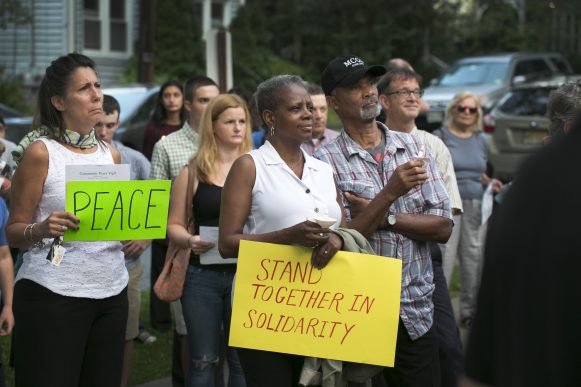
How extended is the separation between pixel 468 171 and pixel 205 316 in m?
3.87

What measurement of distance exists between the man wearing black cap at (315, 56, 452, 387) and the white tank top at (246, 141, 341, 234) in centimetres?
21

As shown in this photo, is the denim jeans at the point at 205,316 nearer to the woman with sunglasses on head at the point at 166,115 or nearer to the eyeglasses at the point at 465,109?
the woman with sunglasses on head at the point at 166,115

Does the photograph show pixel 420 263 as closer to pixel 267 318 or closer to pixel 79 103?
pixel 267 318

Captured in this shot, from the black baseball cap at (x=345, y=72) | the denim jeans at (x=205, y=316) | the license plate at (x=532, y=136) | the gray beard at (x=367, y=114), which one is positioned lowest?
the denim jeans at (x=205, y=316)

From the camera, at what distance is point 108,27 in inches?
1406

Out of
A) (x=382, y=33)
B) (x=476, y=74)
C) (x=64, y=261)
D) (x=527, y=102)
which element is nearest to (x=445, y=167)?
(x=64, y=261)

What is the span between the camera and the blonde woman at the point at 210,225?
5688 mm

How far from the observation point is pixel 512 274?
6.31 ft

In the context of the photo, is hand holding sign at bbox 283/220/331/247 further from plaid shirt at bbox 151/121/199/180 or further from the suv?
the suv

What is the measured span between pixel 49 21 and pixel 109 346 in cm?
3022

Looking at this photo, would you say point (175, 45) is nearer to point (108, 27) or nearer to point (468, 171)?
point (108, 27)

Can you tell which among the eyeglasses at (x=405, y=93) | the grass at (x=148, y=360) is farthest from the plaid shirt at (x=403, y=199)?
the grass at (x=148, y=360)

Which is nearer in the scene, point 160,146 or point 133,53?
point 160,146

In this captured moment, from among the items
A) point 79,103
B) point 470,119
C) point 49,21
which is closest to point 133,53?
point 49,21
